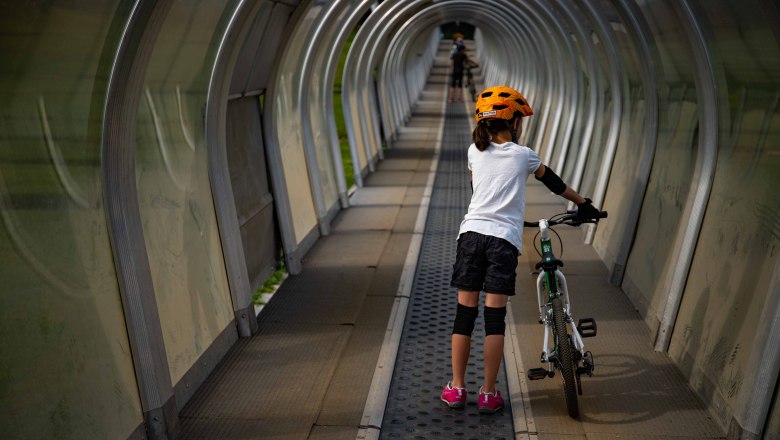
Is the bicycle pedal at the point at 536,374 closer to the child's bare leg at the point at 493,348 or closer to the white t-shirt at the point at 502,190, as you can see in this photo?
the child's bare leg at the point at 493,348

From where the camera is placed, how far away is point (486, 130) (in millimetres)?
5191

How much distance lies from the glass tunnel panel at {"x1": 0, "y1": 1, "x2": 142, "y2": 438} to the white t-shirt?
77.8 inches

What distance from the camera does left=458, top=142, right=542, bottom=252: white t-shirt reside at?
5125 millimetres

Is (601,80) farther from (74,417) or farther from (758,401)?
(74,417)

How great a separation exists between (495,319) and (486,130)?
105 centimetres

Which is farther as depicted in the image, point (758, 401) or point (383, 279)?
point (383, 279)

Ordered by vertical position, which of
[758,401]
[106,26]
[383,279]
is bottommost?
[383,279]

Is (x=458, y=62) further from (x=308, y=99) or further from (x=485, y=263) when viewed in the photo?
(x=485, y=263)

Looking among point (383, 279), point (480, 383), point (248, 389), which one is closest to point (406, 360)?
point (480, 383)

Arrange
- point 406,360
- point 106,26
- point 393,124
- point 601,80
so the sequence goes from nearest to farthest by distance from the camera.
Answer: point 106,26 < point 406,360 < point 601,80 < point 393,124

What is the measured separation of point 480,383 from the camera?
19.3 ft

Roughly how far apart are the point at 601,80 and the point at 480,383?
20.3 ft

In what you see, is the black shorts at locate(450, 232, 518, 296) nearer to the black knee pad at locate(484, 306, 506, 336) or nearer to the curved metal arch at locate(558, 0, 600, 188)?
the black knee pad at locate(484, 306, 506, 336)

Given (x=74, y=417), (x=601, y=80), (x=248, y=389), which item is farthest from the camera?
(x=601, y=80)
